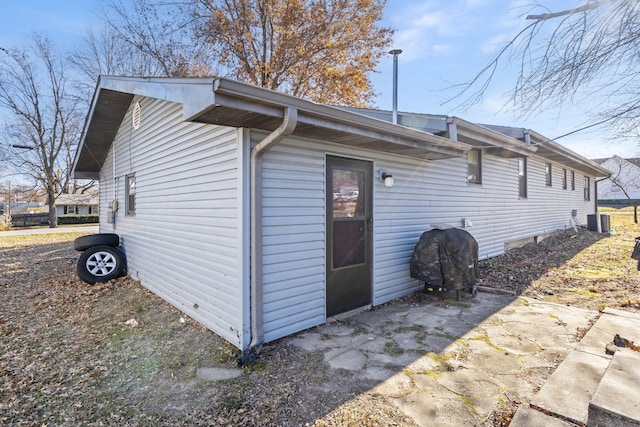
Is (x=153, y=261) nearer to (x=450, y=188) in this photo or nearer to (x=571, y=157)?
(x=450, y=188)

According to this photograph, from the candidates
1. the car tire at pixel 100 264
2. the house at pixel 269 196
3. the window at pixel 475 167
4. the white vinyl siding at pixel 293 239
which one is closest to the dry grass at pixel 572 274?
the house at pixel 269 196

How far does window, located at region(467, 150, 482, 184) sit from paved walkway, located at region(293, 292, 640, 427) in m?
3.14

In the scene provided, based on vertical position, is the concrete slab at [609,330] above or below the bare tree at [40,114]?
below

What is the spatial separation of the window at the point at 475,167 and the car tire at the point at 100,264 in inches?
290

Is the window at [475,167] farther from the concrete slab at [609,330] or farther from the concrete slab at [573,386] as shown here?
the concrete slab at [573,386]

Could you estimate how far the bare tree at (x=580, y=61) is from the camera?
2711mm

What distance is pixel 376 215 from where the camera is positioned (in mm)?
4586

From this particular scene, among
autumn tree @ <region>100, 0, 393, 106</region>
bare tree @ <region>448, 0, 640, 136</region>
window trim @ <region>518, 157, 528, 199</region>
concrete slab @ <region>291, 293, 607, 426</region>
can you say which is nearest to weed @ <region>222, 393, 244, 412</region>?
concrete slab @ <region>291, 293, 607, 426</region>

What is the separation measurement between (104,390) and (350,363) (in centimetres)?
208

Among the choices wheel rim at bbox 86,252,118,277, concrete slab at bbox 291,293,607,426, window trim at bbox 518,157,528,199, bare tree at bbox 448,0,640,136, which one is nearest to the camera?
concrete slab at bbox 291,293,607,426

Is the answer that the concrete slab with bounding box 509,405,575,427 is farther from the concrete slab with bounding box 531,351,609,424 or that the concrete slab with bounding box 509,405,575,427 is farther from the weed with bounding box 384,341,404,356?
the weed with bounding box 384,341,404,356

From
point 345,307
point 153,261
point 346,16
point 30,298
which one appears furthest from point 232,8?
point 345,307

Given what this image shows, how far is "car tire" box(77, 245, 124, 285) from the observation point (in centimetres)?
595

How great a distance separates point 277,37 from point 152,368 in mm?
10961
